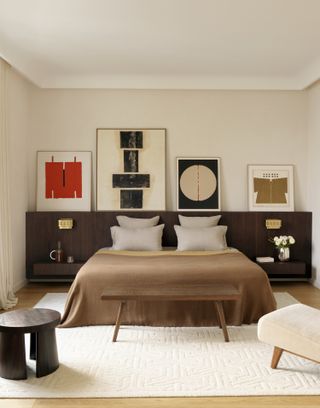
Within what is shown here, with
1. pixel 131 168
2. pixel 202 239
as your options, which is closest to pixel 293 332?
pixel 202 239

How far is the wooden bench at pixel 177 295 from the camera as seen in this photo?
12.5 ft

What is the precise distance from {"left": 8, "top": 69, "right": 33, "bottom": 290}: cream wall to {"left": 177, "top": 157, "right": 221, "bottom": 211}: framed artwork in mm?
1991

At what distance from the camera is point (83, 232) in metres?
6.08

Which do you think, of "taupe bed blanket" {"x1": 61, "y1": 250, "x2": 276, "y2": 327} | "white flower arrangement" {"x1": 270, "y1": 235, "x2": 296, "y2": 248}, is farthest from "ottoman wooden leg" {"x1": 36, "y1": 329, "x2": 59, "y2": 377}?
"white flower arrangement" {"x1": 270, "y1": 235, "x2": 296, "y2": 248}

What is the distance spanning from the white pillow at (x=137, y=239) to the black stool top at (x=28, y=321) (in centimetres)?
224

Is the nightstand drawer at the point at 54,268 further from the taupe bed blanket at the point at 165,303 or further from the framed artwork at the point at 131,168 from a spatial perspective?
the taupe bed blanket at the point at 165,303

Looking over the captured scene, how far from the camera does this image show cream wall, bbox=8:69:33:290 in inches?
220

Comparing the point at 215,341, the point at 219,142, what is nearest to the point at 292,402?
the point at 215,341

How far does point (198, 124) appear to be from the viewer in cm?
627

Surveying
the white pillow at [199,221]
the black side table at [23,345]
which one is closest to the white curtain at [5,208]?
the black side table at [23,345]

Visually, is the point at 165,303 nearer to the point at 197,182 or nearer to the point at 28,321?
the point at 28,321

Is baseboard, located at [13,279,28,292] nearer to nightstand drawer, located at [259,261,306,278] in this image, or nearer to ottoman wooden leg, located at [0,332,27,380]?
ottoman wooden leg, located at [0,332,27,380]

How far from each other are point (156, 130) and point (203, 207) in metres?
1.18

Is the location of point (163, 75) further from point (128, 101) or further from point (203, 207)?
point (203, 207)
